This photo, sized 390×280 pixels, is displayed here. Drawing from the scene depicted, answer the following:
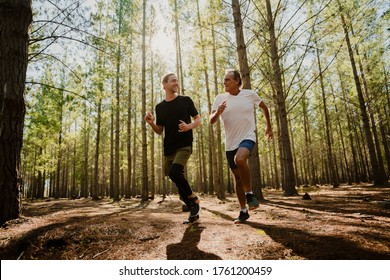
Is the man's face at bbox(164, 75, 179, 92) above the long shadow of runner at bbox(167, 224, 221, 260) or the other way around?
above

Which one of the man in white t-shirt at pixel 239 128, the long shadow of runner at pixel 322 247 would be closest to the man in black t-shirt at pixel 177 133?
the man in white t-shirt at pixel 239 128

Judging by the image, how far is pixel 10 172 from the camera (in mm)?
4289

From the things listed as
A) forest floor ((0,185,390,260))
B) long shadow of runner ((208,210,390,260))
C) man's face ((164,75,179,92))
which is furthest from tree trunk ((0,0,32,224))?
long shadow of runner ((208,210,390,260))

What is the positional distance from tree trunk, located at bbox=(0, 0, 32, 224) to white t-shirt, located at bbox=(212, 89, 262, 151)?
11.1 feet

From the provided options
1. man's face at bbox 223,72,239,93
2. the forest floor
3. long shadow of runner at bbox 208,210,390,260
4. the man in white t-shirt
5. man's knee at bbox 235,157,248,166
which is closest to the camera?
long shadow of runner at bbox 208,210,390,260

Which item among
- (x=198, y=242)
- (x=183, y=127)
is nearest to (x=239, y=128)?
(x=183, y=127)

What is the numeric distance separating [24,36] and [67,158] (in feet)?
93.7

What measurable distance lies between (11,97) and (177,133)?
293 centimetres

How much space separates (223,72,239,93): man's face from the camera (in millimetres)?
3984

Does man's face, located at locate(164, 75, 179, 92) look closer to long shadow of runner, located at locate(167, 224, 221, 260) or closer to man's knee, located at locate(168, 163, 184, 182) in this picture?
man's knee, located at locate(168, 163, 184, 182)

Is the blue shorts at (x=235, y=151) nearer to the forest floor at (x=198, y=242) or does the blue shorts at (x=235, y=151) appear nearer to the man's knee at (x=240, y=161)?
the man's knee at (x=240, y=161)

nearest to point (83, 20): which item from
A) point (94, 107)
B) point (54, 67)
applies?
point (94, 107)

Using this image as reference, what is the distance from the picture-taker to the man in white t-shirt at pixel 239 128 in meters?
3.70
